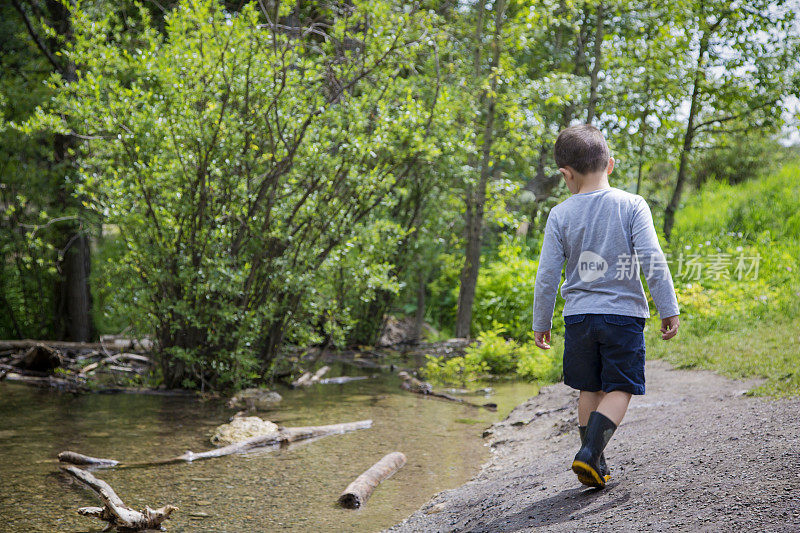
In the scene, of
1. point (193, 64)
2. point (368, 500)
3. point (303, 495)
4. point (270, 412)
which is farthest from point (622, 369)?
point (193, 64)

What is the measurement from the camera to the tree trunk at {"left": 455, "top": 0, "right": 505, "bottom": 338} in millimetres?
11562

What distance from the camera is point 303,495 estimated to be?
179 inches

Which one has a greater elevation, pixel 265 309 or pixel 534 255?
pixel 534 255

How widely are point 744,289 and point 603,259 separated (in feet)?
24.6

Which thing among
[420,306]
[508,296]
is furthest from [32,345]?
[508,296]

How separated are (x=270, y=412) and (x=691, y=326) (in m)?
5.50

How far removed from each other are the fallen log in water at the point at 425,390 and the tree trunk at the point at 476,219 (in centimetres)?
268

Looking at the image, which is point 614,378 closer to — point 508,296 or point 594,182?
point 594,182

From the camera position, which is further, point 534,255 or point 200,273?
point 534,255

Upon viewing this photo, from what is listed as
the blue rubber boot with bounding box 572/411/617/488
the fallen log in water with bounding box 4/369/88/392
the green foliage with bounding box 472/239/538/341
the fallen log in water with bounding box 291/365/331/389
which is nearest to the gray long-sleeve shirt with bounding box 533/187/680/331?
the blue rubber boot with bounding box 572/411/617/488

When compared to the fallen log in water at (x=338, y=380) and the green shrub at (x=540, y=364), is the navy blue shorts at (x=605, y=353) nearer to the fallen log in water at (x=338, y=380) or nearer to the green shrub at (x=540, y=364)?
the green shrub at (x=540, y=364)

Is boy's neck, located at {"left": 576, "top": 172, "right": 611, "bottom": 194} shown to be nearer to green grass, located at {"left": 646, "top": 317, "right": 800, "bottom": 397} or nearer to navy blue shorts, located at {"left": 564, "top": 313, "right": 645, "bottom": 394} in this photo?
navy blue shorts, located at {"left": 564, "top": 313, "right": 645, "bottom": 394}

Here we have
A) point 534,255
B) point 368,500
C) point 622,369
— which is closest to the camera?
point 622,369

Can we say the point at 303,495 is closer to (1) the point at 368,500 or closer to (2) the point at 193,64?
(1) the point at 368,500
